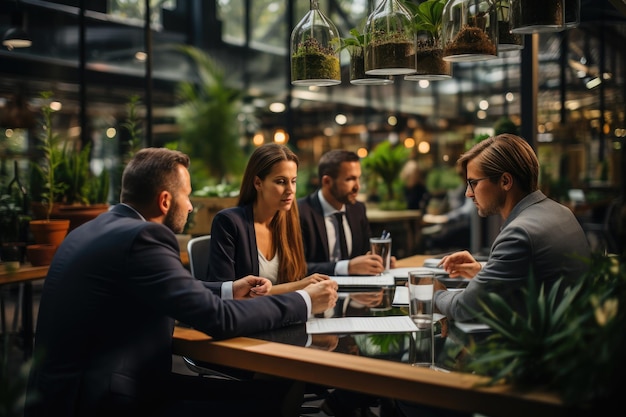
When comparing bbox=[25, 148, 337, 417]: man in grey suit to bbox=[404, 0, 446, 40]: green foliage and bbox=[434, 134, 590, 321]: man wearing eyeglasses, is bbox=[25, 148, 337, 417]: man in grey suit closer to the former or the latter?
bbox=[434, 134, 590, 321]: man wearing eyeglasses

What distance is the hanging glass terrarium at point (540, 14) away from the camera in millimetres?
2381

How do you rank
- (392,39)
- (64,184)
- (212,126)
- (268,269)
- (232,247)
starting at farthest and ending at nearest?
(212,126), (64,184), (268,269), (232,247), (392,39)

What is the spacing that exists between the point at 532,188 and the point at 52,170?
300cm

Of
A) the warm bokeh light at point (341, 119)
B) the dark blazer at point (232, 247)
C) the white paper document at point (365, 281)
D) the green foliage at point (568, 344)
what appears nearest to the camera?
the green foliage at point (568, 344)

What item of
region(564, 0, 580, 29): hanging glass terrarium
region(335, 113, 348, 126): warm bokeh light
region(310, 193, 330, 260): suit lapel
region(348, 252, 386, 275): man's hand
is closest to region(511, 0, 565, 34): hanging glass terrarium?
region(564, 0, 580, 29): hanging glass terrarium

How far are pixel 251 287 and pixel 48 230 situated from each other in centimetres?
199

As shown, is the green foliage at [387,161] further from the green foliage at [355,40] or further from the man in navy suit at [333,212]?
the green foliage at [355,40]

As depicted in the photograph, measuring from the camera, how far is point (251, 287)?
2.75 m

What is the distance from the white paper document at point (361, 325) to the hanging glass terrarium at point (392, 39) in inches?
36.8

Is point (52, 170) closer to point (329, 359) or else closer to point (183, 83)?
point (329, 359)

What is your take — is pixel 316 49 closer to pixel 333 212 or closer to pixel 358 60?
pixel 358 60

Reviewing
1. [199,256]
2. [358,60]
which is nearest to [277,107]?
[199,256]

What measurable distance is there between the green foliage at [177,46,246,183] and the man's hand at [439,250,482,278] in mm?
7655

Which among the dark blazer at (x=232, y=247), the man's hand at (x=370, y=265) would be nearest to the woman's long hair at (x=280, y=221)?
the dark blazer at (x=232, y=247)
